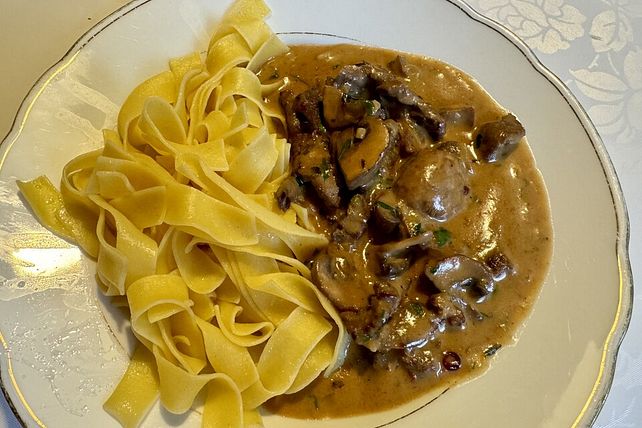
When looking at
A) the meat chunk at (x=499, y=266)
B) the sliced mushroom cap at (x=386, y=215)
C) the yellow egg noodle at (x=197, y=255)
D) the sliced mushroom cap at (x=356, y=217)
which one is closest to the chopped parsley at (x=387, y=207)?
the sliced mushroom cap at (x=386, y=215)

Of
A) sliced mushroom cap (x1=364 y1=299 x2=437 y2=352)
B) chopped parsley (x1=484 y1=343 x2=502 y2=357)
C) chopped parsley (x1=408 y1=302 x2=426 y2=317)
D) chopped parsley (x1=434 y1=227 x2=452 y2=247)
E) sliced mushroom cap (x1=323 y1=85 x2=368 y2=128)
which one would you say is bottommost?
chopped parsley (x1=484 y1=343 x2=502 y2=357)

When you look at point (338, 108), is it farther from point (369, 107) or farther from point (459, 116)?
point (459, 116)

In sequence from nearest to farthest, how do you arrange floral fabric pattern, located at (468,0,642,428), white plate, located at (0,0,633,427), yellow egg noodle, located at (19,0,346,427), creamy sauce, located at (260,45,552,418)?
white plate, located at (0,0,633,427) → yellow egg noodle, located at (19,0,346,427) → creamy sauce, located at (260,45,552,418) → floral fabric pattern, located at (468,0,642,428)

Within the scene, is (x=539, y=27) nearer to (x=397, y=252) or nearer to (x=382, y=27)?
(x=382, y=27)

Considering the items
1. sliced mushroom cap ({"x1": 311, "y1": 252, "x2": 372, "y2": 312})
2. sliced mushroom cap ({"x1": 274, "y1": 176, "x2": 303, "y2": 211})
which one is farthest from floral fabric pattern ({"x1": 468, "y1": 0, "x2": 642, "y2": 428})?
sliced mushroom cap ({"x1": 274, "y1": 176, "x2": 303, "y2": 211})

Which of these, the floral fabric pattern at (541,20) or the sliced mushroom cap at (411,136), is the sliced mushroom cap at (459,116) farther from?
the floral fabric pattern at (541,20)

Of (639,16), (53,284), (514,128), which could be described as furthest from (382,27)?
(53,284)

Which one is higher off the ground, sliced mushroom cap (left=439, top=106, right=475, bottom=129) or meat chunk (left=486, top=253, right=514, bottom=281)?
sliced mushroom cap (left=439, top=106, right=475, bottom=129)

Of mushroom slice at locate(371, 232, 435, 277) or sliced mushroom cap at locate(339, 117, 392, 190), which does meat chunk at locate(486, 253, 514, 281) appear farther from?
sliced mushroom cap at locate(339, 117, 392, 190)
